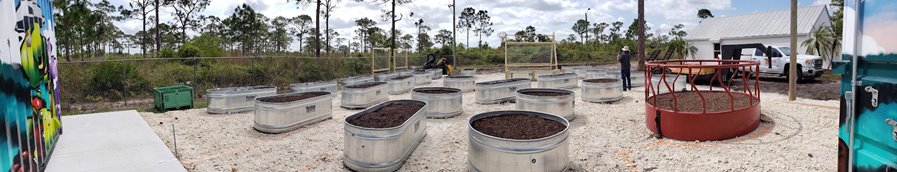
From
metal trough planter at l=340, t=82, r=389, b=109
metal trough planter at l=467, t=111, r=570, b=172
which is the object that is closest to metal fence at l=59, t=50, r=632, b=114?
metal trough planter at l=340, t=82, r=389, b=109

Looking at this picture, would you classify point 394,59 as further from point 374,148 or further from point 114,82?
point 374,148

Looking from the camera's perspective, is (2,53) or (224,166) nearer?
(2,53)

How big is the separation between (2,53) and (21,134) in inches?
38.9

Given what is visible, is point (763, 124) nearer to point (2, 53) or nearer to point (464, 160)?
point (464, 160)

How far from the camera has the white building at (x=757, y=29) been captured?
3147 centimetres

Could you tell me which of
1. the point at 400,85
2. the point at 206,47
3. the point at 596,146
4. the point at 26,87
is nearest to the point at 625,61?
the point at 400,85

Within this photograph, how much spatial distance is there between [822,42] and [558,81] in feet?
74.8

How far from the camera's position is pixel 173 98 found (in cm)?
1273

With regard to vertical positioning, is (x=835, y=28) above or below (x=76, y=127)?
above

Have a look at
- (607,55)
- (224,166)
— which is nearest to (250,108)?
(224,166)

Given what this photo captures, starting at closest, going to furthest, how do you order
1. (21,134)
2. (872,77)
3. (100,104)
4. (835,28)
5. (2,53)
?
1. (872,77)
2. (2,53)
3. (21,134)
4. (100,104)
5. (835,28)

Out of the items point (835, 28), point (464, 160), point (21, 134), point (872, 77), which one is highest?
point (835, 28)

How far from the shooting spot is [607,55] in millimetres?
46469

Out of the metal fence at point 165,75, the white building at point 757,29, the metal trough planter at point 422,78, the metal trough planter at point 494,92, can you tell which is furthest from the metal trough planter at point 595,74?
the metal fence at point 165,75
